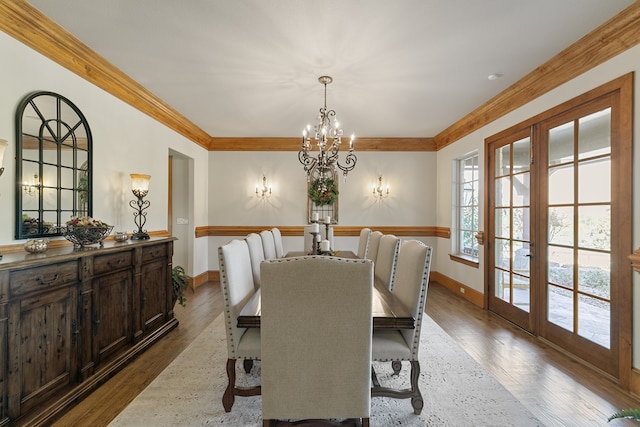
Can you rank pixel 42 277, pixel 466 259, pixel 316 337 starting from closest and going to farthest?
pixel 316 337 < pixel 42 277 < pixel 466 259

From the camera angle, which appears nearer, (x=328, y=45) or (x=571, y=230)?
(x=328, y=45)

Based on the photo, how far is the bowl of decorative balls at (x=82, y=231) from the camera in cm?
228

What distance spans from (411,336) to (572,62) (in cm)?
270

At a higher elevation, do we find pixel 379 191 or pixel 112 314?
pixel 379 191

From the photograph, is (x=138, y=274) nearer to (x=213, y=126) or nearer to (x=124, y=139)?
(x=124, y=139)

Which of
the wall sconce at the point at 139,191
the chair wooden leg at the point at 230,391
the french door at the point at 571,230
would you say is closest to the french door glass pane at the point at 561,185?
the french door at the point at 571,230

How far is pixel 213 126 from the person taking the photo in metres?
4.97

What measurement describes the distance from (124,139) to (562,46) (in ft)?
13.7

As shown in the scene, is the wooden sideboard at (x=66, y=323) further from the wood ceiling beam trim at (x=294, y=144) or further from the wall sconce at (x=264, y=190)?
the wood ceiling beam trim at (x=294, y=144)

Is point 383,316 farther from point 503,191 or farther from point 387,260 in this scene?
point 503,191

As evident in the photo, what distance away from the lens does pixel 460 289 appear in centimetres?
479

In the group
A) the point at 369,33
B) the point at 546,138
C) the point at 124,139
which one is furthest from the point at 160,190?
the point at 546,138

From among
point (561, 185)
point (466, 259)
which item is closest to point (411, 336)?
point (561, 185)

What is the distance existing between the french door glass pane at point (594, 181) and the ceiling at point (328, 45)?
101 centimetres
